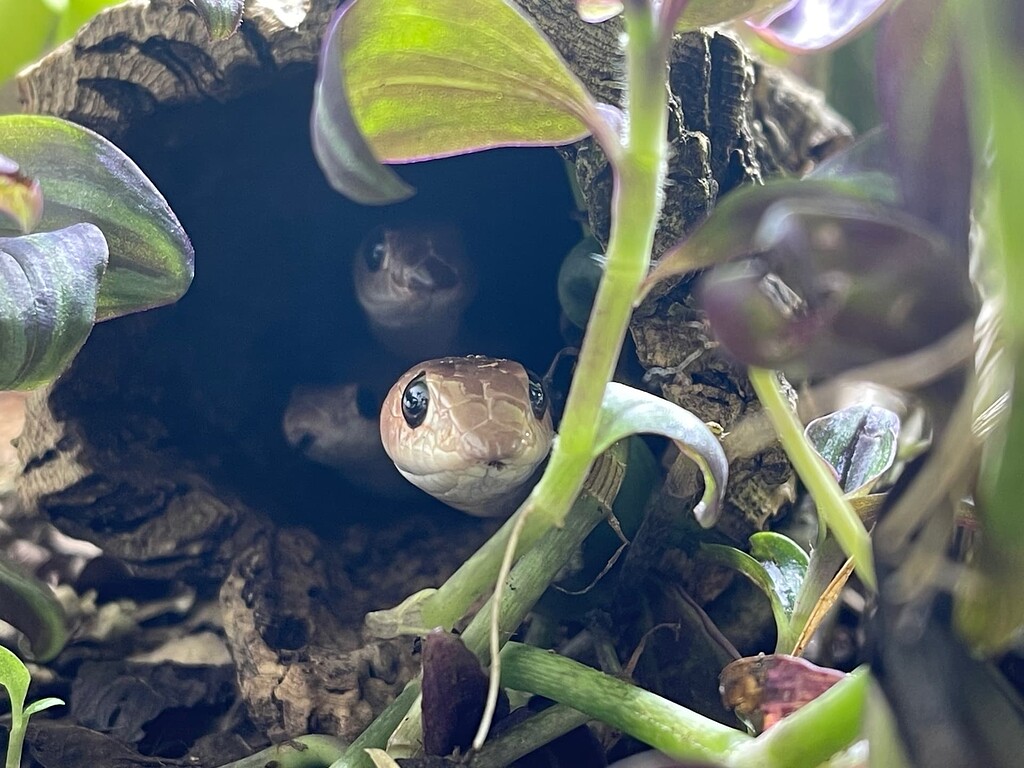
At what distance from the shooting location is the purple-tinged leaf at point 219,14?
0.62 metres

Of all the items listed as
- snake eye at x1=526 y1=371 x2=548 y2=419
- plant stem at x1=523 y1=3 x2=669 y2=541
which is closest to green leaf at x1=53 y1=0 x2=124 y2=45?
plant stem at x1=523 y1=3 x2=669 y2=541

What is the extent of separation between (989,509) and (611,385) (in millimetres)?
308

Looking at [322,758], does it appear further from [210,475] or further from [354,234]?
[354,234]

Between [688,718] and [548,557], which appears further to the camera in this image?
[548,557]

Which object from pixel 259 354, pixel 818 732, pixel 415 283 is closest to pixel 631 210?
pixel 818 732

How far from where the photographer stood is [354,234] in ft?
5.59

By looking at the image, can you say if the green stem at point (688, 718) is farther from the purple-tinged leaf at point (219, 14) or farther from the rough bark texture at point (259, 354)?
the purple-tinged leaf at point (219, 14)

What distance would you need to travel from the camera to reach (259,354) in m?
1.61

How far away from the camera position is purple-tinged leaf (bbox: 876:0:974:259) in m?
0.38

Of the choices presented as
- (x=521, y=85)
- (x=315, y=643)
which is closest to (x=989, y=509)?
(x=521, y=85)

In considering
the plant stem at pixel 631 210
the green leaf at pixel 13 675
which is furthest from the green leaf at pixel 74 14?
the green leaf at pixel 13 675

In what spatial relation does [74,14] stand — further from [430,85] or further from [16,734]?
[16,734]

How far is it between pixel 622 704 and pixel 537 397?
1.78 ft

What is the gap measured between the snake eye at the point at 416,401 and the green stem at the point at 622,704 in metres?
0.42
